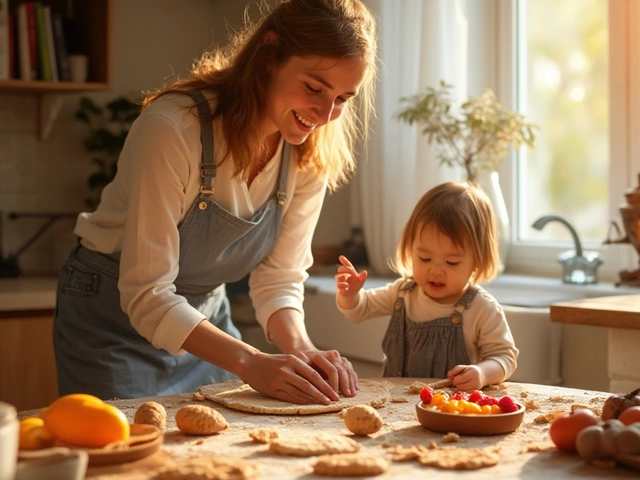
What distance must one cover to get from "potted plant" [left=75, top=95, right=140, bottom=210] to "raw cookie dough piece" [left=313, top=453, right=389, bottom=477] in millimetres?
2787

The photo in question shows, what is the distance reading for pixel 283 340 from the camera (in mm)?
1783

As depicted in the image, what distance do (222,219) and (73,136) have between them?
2.23 metres

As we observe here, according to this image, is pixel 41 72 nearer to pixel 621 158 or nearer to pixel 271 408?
pixel 621 158

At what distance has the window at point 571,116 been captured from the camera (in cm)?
273

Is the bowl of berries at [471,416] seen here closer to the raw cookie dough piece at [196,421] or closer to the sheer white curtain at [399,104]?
the raw cookie dough piece at [196,421]

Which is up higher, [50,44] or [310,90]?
[50,44]

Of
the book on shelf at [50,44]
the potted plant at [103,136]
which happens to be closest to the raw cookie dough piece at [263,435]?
the book on shelf at [50,44]

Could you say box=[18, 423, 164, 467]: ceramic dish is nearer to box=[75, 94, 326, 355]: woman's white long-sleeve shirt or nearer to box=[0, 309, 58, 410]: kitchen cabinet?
box=[75, 94, 326, 355]: woman's white long-sleeve shirt

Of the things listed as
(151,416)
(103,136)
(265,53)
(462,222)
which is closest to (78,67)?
(103,136)

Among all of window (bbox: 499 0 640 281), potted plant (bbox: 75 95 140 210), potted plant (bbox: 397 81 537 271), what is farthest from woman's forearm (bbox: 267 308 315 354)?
potted plant (bbox: 75 95 140 210)

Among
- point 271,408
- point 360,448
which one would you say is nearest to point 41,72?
point 271,408

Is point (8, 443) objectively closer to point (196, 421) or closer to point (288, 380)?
point (196, 421)

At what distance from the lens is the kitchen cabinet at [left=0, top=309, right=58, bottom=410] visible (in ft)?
9.47

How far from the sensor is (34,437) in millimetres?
1000
